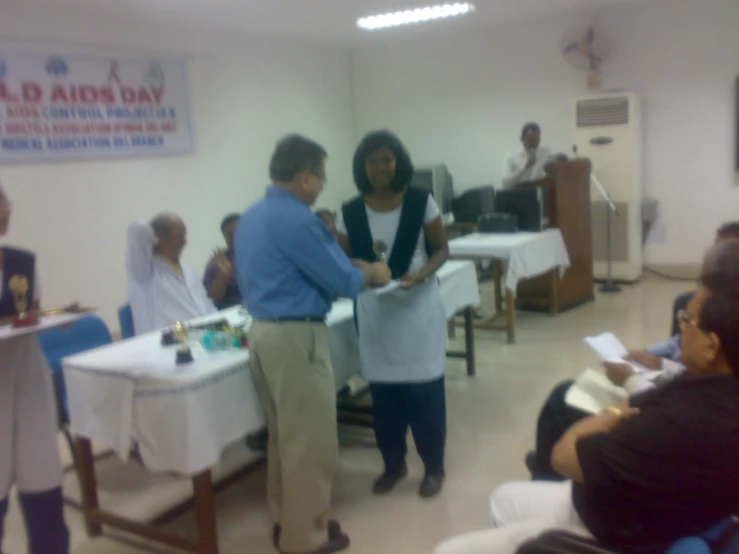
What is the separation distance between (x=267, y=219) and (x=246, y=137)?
4.59 metres

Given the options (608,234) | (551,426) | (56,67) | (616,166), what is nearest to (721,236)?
(551,426)

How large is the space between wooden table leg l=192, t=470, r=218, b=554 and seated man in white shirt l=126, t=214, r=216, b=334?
3.50 feet

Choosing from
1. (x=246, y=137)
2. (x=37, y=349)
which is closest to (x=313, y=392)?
(x=37, y=349)

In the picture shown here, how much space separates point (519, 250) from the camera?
4508mm

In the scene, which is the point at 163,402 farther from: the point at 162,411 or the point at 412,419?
the point at 412,419

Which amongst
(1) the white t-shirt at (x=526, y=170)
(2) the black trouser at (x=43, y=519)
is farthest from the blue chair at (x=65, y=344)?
(1) the white t-shirt at (x=526, y=170)

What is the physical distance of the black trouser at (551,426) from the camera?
86.2 inches

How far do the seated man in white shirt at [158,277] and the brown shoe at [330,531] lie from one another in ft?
3.68

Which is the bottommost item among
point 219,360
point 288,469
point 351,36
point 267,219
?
point 288,469

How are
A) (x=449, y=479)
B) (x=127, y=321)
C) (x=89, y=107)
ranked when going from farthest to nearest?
(x=89, y=107)
(x=127, y=321)
(x=449, y=479)

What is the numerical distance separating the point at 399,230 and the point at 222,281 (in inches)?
44.6

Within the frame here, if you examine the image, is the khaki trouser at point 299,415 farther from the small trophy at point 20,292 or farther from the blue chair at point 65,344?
the blue chair at point 65,344

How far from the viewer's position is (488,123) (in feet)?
23.3

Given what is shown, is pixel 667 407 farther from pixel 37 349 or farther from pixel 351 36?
pixel 351 36
